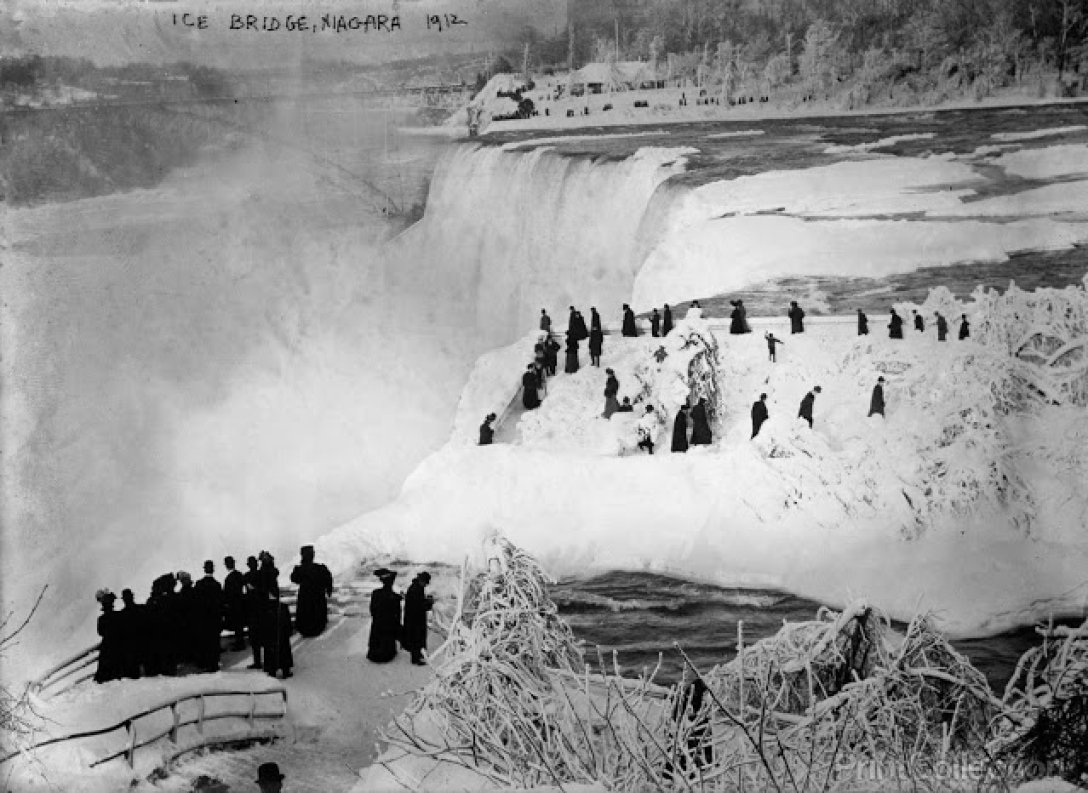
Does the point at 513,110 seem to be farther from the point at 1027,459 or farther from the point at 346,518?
the point at 1027,459

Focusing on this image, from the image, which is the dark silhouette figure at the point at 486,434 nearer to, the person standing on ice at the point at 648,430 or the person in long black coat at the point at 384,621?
the person standing on ice at the point at 648,430

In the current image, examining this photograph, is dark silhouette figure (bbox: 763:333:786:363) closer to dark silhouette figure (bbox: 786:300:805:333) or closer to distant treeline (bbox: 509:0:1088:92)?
dark silhouette figure (bbox: 786:300:805:333)

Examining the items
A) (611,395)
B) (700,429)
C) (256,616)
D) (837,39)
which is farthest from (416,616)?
(837,39)

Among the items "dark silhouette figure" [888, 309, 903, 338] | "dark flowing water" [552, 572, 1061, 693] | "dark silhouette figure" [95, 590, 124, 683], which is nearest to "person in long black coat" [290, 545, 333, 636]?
"dark silhouette figure" [95, 590, 124, 683]

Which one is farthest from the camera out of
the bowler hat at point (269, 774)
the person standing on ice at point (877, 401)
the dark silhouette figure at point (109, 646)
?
the person standing on ice at point (877, 401)


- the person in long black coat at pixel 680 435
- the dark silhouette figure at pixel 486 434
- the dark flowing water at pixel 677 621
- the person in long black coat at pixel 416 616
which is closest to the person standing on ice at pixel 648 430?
the person in long black coat at pixel 680 435
